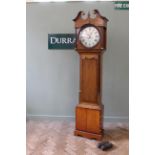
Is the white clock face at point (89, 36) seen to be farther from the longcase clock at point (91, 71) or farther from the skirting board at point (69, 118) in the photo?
the skirting board at point (69, 118)

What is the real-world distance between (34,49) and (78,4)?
1.12 m

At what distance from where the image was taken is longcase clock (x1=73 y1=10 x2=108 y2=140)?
318 cm

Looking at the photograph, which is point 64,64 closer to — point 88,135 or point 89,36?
point 89,36

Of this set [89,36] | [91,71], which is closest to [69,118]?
[91,71]

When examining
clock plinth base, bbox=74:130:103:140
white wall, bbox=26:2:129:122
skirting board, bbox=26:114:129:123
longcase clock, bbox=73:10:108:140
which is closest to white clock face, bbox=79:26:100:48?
longcase clock, bbox=73:10:108:140

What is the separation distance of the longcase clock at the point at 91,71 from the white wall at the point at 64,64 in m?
0.75

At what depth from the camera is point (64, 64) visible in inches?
159

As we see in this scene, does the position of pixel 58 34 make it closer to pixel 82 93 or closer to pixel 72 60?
pixel 72 60

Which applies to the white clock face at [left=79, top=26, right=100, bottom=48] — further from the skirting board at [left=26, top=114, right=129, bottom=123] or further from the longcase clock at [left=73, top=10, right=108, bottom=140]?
the skirting board at [left=26, top=114, right=129, bottom=123]

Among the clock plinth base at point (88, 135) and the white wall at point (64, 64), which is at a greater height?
the white wall at point (64, 64)

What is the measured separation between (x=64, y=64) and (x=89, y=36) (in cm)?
98

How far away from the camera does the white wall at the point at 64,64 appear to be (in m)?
3.93

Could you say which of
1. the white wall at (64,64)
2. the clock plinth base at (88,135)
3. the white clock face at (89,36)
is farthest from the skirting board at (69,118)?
the white clock face at (89,36)

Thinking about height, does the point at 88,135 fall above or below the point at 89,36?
below
